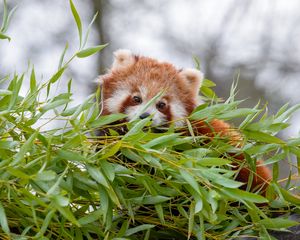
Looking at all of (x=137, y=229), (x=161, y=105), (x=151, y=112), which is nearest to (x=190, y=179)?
(x=137, y=229)

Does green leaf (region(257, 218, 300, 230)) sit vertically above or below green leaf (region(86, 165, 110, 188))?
below

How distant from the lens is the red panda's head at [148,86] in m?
3.35

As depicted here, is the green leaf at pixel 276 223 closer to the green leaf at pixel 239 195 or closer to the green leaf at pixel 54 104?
the green leaf at pixel 239 195

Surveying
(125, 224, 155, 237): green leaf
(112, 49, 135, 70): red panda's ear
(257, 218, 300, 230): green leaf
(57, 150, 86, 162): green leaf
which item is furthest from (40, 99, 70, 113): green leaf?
(112, 49, 135, 70): red panda's ear

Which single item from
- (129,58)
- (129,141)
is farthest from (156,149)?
(129,58)

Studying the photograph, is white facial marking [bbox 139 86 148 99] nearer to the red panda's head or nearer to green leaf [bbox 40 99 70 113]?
the red panda's head

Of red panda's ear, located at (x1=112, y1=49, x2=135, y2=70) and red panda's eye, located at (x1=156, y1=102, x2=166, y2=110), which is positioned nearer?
red panda's eye, located at (x1=156, y1=102, x2=166, y2=110)

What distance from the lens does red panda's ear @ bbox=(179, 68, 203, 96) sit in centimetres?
338

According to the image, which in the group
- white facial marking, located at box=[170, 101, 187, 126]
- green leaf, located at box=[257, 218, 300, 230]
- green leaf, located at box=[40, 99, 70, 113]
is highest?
green leaf, located at box=[40, 99, 70, 113]

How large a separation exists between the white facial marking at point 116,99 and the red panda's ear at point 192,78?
286 millimetres

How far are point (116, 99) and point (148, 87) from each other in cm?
16

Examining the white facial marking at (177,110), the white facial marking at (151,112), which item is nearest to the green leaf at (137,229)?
the white facial marking at (151,112)

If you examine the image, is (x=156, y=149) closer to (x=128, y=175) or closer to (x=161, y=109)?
(x=128, y=175)

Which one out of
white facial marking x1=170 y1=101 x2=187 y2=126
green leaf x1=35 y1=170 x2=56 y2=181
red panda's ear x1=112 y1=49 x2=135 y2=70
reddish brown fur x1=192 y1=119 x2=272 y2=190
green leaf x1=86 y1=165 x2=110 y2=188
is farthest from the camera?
red panda's ear x1=112 y1=49 x2=135 y2=70
